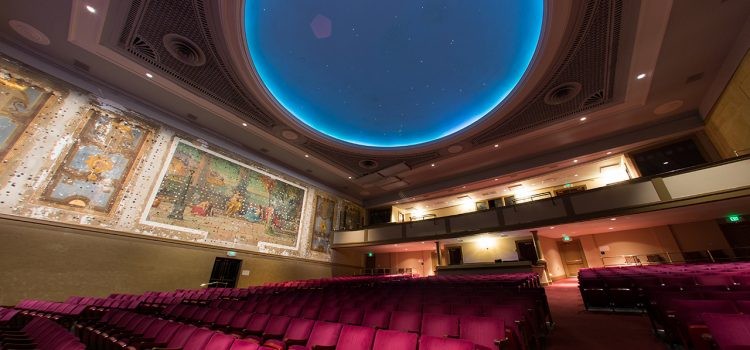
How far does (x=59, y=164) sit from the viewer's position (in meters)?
5.70

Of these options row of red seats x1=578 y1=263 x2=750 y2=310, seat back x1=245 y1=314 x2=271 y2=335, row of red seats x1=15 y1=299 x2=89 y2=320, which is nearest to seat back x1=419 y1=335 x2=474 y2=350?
seat back x1=245 y1=314 x2=271 y2=335

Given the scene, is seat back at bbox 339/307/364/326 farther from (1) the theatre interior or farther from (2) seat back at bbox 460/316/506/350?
(2) seat back at bbox 460/316/506/350

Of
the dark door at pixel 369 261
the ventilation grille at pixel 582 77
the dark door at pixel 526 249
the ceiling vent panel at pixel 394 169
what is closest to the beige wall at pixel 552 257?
the dark door at pixel 526 249

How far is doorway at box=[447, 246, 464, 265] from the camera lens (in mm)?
13406

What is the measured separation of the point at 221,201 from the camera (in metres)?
8.37

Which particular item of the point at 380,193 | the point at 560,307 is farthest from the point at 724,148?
the point at 380,193

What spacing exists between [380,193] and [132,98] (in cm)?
1024

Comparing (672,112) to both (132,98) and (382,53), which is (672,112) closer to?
(382,53)

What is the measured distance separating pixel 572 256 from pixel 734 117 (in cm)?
772

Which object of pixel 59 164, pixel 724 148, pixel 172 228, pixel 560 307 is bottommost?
pixel 560 307

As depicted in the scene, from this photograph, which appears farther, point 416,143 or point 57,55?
point 416,143

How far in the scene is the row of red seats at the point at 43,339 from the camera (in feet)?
6.87

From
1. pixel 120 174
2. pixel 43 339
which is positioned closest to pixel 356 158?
pixel 120 174

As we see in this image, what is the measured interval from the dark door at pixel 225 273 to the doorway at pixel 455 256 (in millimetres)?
9773
